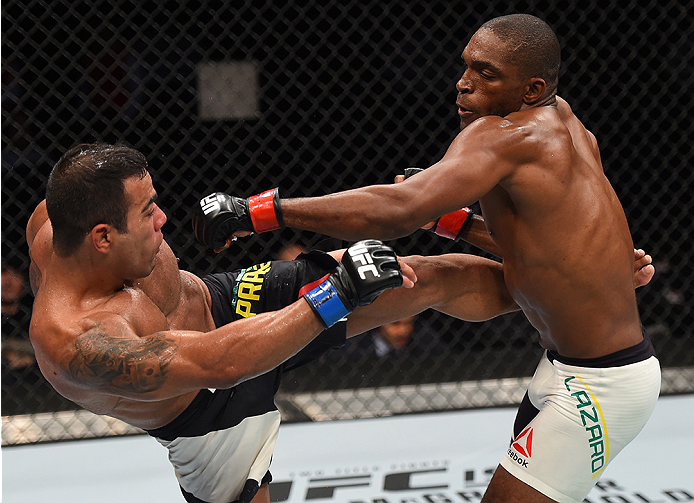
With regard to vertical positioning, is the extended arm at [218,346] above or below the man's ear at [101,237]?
below

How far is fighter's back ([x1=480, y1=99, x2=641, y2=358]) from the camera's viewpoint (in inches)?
57.3

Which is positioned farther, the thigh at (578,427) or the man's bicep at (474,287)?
the man's bicep at (474,287)

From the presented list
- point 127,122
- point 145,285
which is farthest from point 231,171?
point 145,285

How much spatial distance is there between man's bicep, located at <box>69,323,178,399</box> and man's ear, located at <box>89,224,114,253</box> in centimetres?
16

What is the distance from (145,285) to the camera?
1582mm

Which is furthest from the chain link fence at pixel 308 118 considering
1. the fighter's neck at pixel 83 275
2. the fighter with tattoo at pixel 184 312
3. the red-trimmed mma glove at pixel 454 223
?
the fighter's neck at pixel 83 275

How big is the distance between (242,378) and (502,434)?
175 centimetres

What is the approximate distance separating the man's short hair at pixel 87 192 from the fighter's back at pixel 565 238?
0.74 meters

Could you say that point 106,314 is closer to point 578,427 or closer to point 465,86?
point 465,86

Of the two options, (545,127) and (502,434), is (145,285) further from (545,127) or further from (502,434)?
(502,434)

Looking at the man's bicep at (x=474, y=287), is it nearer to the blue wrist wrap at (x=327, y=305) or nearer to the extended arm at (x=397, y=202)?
the extended arm at (x=397, y=202)

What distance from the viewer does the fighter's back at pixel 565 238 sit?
1455 millimetres

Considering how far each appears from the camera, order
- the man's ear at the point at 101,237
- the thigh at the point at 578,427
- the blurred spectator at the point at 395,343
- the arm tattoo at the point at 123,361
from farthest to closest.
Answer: the blurred spectator at the point at 395,343 < the thigh at the point at 578,427 < the man's ear at the point at 101,237 < the arm tattoo at the point at 123,361

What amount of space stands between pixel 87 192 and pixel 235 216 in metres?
0.28
